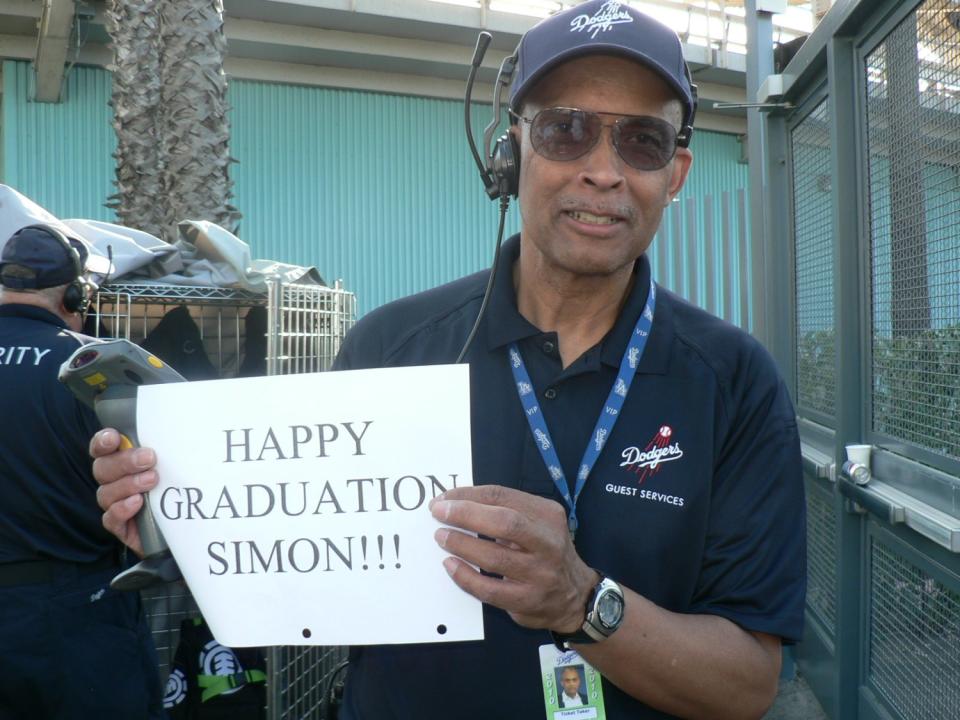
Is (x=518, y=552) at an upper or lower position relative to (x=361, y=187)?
lower

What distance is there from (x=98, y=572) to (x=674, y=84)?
312 centimetres

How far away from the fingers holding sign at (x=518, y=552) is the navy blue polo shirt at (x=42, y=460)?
2.61 metres

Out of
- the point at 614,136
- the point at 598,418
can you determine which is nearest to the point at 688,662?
the point at 598,418

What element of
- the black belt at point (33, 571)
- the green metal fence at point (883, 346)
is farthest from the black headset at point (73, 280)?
the green metal fence at point (883, 346)

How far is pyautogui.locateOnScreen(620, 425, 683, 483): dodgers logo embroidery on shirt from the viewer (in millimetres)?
1693

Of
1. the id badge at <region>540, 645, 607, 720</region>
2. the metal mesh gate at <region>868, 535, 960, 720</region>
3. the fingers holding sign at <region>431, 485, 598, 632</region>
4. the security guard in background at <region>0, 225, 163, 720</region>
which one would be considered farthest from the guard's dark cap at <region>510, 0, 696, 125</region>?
the security guard in background at <region>0, 225, 163, 720</region>

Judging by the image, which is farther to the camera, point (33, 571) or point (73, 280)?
point (73, 280)

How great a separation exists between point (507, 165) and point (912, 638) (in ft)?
7.54

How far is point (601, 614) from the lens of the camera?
4.92 ft

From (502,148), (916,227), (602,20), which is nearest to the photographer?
(602,20)

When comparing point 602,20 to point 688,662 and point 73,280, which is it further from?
point 73,280

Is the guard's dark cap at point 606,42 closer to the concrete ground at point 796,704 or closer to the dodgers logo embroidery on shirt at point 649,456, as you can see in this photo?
the dodgers logo embroidery on shirt at point 649,456

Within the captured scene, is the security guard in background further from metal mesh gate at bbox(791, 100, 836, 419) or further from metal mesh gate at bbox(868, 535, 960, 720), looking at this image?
metal mesh gate at bbox(791, 100, 836, 419)

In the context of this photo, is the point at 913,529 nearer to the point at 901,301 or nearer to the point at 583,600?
the point at 901,301
